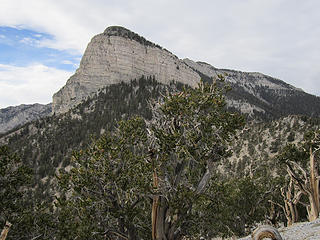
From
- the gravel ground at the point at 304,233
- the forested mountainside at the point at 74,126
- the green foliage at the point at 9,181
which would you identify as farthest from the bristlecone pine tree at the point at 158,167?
the forested mountainside at the point at 74,126

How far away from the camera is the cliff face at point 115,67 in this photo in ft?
473

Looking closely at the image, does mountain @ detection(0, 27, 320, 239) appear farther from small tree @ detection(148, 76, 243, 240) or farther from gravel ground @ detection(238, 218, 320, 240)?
small tree @ detection(148, 76, 243, 240)

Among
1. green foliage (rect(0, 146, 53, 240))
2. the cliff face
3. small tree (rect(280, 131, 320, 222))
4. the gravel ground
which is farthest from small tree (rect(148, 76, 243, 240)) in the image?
the cliff face

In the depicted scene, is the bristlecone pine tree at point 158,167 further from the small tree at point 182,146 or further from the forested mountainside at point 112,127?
the forested mountainside at point 112,127

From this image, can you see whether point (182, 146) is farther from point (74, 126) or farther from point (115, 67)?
point (115, 67)

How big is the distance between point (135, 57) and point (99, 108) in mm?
50593

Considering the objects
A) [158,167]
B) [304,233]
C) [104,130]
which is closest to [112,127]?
[104,130]

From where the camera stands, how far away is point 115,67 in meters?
146

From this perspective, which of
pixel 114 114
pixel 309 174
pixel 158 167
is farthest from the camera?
pixel 114 114

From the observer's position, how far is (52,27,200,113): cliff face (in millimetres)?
144125

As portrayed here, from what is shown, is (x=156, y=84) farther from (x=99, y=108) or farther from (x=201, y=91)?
(x=201, y=91)

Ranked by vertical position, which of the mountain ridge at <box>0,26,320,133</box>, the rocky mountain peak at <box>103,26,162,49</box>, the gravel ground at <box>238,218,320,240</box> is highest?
the rocky mountain peak at <box>103,26,162,49</box>

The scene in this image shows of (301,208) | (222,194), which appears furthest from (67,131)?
(222,194)

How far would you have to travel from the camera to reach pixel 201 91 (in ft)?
38.7
